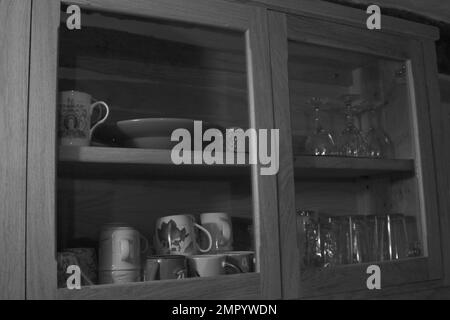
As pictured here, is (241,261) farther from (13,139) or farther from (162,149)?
(13,139)

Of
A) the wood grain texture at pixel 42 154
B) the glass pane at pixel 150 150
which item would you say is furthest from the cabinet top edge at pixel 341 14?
the wood grain texture at pixel 42 154

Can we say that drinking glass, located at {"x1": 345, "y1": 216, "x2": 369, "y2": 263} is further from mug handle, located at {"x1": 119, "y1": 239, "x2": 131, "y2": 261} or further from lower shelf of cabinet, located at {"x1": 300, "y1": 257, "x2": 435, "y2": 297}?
mug handle, located at {"x1": 119, "y1": 239, "x2": 131, "y2": 261}

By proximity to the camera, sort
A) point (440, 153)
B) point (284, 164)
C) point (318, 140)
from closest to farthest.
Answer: point (284, 164) → point (318, 140) → point (440, 153)

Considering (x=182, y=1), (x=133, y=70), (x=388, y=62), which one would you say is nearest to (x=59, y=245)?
(x=133, y=70)

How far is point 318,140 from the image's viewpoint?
3.59 ft

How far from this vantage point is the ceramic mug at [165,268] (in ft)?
2.92

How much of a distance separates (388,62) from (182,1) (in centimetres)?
53

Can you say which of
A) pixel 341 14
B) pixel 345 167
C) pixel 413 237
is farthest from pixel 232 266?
pixel 341 14

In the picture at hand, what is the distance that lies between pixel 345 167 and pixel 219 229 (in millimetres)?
320

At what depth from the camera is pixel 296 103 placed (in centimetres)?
105

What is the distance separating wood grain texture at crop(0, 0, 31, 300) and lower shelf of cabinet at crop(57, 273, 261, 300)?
0.27ft

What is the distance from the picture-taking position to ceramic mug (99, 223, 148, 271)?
2.96 feet

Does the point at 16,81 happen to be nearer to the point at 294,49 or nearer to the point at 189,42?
the point at 189,42

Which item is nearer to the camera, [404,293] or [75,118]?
[75,118]
